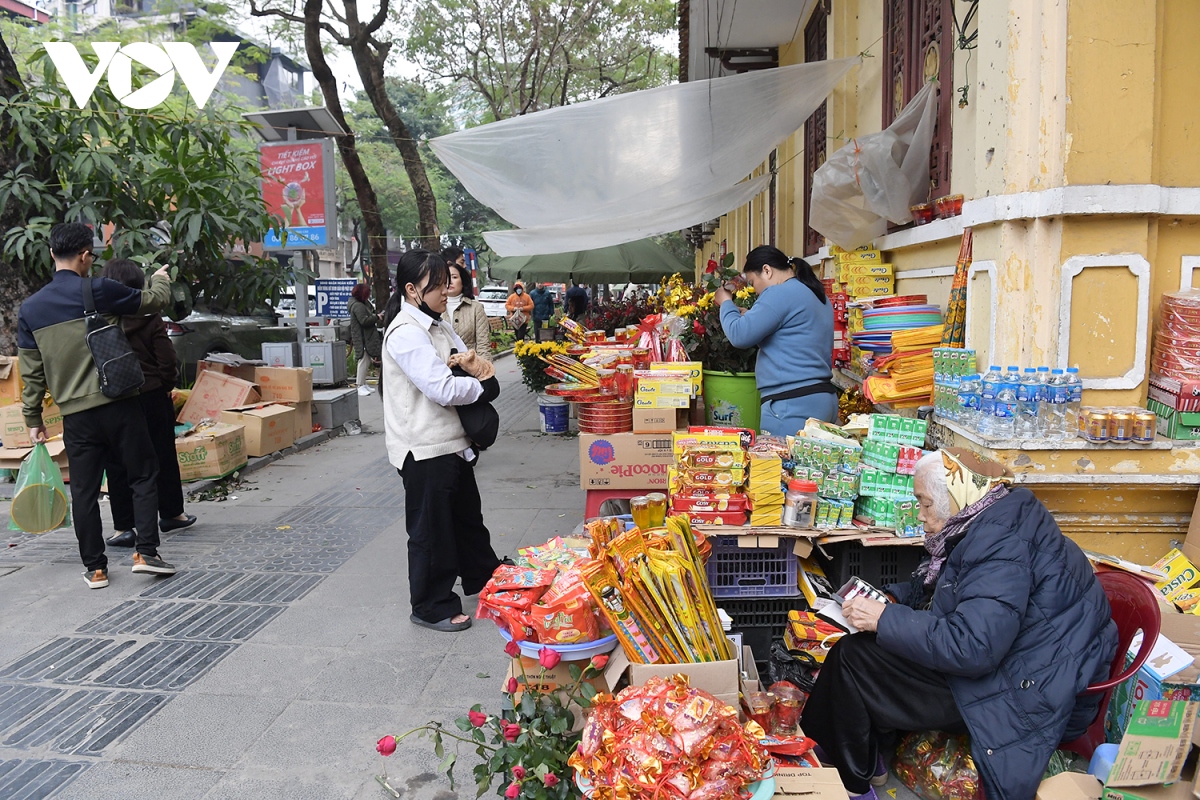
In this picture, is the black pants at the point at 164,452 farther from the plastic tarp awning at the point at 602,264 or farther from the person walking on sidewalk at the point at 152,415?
the plastic tarp awning at the point at 602,264

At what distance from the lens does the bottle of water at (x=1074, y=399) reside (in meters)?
3.32

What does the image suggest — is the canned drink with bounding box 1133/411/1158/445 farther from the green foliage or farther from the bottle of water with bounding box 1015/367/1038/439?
the green foliage

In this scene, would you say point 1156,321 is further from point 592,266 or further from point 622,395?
point 592,266

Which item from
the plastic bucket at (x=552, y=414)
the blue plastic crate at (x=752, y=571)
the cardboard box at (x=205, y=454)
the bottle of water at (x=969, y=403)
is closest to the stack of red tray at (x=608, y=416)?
the blue plastic crate at (x=752, y=571)

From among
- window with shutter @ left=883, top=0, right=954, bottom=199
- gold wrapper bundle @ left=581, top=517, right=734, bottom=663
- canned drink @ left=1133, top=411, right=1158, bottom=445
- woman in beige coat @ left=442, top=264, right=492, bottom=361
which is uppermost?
window with shutter @ left=883, top=0, right=954, bottom=199

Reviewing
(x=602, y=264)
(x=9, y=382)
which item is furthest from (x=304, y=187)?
(x=602, y=264)

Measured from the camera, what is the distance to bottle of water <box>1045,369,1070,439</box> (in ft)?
10.8

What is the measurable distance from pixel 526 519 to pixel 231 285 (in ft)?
13.7

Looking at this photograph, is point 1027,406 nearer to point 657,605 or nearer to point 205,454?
point 657,605

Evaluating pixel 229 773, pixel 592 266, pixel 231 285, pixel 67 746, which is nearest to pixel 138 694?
pixel 67 746

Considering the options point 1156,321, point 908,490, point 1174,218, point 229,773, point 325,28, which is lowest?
point 229,773

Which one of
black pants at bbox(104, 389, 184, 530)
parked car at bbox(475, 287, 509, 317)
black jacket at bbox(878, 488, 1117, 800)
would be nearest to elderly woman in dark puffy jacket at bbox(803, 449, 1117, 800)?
black jacket at bbox(878, 488, 1117, 800)

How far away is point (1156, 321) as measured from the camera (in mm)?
3480

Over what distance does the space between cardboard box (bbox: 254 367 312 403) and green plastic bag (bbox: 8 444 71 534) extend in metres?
4.11
